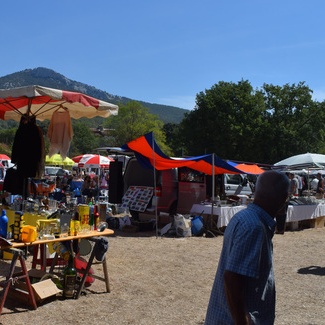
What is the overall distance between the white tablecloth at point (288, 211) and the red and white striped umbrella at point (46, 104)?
490 centimetres

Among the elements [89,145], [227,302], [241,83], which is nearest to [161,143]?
[241,83]

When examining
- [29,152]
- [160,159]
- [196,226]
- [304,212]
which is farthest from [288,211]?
[29,152]

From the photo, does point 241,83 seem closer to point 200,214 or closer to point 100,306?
point 200,214

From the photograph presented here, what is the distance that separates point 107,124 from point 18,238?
65248 millimetres

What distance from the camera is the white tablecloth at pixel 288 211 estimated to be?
1141cm

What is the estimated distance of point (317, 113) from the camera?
42.5 meters

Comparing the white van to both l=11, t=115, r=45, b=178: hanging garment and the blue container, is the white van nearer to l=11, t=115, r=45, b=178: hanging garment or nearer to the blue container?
the blue container

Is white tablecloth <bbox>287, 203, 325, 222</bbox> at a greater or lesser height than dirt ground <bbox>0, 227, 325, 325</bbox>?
greater

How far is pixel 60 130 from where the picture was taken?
7.64 metres

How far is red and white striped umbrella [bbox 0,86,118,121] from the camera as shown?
6043 millimetres

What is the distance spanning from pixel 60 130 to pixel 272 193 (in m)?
5.93

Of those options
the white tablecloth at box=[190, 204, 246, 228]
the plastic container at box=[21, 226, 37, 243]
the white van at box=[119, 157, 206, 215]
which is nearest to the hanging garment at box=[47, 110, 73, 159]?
the plastic container at box=[21, 226, 37, 243]

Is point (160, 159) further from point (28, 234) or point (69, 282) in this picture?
point (28, 234)

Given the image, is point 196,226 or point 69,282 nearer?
point 69,282
